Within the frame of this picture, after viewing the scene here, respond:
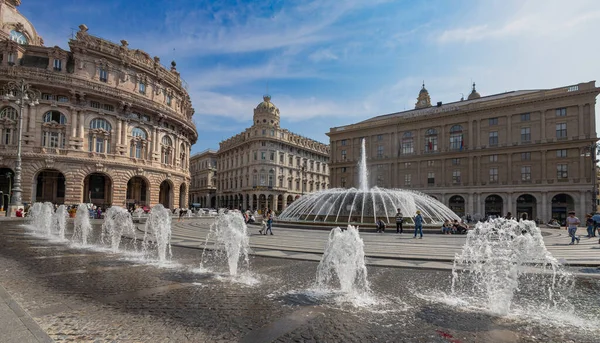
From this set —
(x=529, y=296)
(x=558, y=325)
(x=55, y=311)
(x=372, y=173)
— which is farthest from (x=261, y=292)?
(x=372, y=173)

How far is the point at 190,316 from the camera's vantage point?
486cm

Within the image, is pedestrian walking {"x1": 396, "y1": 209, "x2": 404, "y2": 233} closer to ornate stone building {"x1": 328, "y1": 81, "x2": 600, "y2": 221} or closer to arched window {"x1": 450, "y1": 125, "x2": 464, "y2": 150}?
ornate stone building {"x1": 328, "y1": 81, "x2": 600, "y2": 221}

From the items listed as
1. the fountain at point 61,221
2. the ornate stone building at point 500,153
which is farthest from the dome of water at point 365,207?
the ornate stone building at point 500,153

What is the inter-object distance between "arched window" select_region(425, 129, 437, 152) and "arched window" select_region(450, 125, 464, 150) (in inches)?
102

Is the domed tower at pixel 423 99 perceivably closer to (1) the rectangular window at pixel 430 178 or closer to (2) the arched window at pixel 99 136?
(1) the rectangular window at pixel 430 178

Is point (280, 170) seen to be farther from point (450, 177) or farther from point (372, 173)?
point (450, 177)

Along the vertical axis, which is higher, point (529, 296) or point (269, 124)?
point (269, 124)

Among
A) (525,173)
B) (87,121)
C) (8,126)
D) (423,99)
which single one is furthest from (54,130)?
(423,99)

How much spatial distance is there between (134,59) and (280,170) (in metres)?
37.6

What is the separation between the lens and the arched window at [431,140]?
174ft

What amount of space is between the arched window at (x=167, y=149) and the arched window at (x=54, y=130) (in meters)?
11.1

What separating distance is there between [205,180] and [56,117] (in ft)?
179

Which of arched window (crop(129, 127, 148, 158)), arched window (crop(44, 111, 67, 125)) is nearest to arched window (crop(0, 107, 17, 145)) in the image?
arched window (crop(44, 111, 67, 125))

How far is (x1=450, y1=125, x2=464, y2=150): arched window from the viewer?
50.7 m
